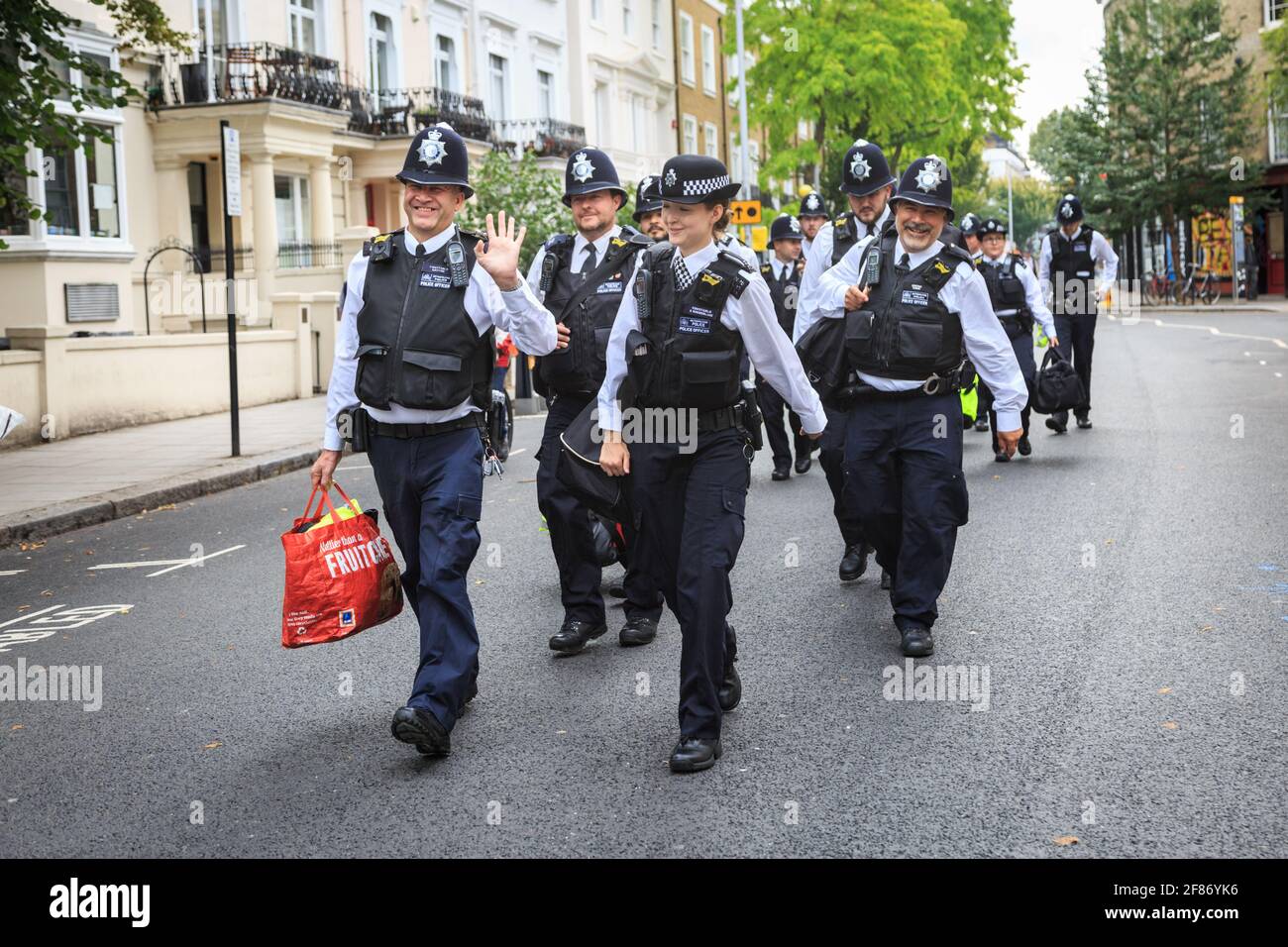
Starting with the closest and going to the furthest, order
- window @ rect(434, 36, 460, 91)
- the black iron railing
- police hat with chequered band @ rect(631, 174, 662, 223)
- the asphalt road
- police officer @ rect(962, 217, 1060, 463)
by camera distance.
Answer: the asphalt road → police hat with chequered band @ rect(631, 174, 662, 223) → police officer @ rect(962, 217, 1060, 463) → the black iron railing → window @ rect(434, 36, 460, 91)

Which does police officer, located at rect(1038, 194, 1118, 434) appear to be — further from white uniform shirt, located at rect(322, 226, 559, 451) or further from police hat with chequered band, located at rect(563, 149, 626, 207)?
white uniform shirt, located at rect(322, 226, 559, 451)

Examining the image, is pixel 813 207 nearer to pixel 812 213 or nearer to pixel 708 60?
pixel 812 213

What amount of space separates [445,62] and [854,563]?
2912 cm

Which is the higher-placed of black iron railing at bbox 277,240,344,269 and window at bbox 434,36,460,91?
window at bbox 434,36,460,91

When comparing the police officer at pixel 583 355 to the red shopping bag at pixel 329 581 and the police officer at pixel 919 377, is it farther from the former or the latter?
the red shopping bag at pixel 329 581

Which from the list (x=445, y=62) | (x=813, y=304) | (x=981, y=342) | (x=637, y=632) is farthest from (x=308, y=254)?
(x=981, y=342)

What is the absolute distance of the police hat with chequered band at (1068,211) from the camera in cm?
1388

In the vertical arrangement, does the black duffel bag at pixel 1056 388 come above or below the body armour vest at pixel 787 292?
below

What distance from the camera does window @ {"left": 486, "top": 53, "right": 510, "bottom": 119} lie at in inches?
1471

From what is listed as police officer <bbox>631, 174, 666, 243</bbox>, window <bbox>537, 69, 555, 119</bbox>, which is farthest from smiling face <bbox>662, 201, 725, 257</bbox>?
window <bbox>537, 69, 555, 119</bbox>

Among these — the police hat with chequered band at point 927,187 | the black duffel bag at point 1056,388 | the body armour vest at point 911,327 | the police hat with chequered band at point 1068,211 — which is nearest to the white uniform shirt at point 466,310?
the body armour vest at point 911,327

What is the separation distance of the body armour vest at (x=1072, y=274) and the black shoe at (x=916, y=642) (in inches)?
329

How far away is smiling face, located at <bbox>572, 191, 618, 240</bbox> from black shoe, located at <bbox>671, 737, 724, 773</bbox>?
270 centimetres
